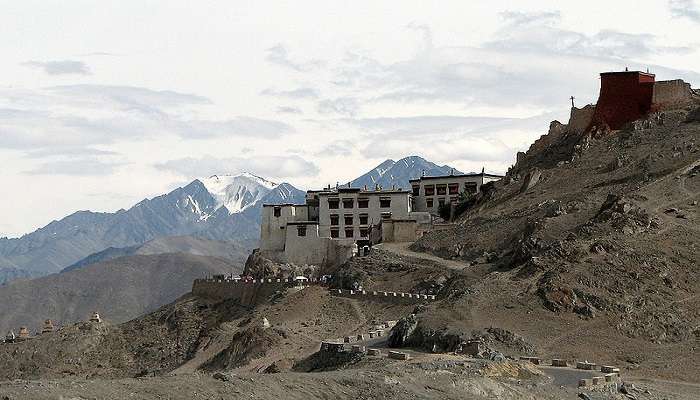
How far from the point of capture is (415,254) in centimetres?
8100

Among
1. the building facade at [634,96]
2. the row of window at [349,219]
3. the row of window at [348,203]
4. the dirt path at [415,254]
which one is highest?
the building facade at [634,96]

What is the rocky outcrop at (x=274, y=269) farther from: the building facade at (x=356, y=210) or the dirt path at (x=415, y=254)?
the dirt path at (x=415, y=254)

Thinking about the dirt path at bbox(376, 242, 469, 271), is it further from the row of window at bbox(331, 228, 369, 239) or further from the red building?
Answer: the red building

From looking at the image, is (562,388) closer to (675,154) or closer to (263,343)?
(263,343)

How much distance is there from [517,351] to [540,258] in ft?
31.2

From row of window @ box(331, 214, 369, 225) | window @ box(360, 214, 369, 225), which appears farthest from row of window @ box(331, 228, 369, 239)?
window @ box(360, 214, 369, 225)

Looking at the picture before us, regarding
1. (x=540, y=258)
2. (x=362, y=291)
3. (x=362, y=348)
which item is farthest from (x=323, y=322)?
(x=362, y=348)

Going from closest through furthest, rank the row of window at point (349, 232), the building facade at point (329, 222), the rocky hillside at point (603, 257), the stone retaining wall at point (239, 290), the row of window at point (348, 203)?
1. the rocky hillside at point (603, 257)
2. the stone retaining wall at point (239, 290)
3. the building facade at point (329, 222)
4. the row of window at point (349, 232)
5. the row of window at point (348, 203)

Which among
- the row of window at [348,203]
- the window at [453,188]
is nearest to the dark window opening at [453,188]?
the window at [453,188]

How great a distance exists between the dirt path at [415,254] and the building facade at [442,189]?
16257mm

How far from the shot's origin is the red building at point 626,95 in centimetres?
8831

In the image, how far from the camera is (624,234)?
63344 millimetres

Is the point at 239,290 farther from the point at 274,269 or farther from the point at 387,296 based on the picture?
the point at 387,296

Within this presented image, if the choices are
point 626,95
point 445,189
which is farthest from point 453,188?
point 626,95
